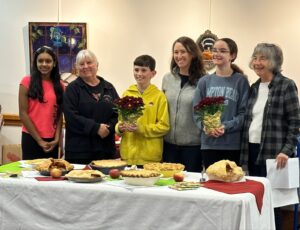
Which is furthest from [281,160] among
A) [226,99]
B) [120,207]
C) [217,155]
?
[120,207]

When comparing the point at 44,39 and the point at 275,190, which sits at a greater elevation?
the point at 44,39

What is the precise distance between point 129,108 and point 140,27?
8.04 feet

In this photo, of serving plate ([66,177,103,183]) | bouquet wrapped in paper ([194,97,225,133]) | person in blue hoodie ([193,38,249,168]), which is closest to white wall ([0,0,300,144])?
person in blue hoodie ([193,38,249,168])

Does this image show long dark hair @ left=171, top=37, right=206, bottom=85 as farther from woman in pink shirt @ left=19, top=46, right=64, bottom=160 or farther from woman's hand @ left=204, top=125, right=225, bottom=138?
woman in pink shirt @ left=19, top=46, right=64, bottom=160

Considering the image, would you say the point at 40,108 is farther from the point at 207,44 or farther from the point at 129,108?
the point at 207,44

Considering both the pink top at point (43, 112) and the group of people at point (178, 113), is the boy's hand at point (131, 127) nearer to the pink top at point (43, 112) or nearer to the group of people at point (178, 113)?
the group of people at point (178, 113)

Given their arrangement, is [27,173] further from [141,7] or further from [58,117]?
[141,7]

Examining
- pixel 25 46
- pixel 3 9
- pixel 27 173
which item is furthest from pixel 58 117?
pixel 3 9

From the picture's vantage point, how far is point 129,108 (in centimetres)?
278

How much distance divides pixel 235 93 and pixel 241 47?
72.8 inches

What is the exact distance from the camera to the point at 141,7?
16.4ft

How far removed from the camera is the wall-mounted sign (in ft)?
15.6

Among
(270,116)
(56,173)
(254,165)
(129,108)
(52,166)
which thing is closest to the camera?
(56,173)

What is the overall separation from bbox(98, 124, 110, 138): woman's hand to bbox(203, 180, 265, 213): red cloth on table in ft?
3.33
